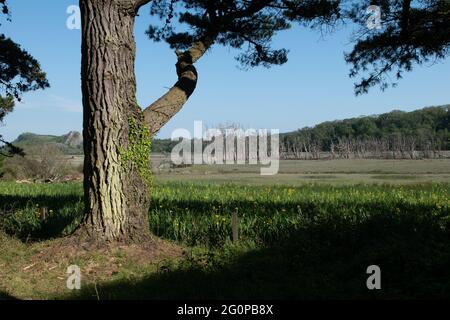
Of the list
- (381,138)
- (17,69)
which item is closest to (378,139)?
(381,138)

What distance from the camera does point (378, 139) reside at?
75.0 meters

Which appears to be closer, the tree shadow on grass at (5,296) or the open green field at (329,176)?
the tree shadow on grass at (5,296)

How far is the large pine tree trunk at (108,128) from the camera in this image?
8.40 meters

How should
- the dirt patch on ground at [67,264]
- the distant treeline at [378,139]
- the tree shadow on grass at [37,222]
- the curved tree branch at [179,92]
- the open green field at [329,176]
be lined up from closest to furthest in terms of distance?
the dirt patch on ground at [67,264] → the curved tree branch at [179,92] → the tree shadow on grass at [37,222] → the open green field at [329,176] → the distant treeline at [378,139]

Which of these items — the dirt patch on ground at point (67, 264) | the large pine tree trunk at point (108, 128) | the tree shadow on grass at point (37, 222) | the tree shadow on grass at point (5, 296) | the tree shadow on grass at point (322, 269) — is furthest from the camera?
the tree shadow on grass at point (37, 222)

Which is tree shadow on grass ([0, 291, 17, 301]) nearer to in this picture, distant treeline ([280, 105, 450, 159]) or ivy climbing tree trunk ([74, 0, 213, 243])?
ivy climbing tree trunk ([74, 0, 213, 243])

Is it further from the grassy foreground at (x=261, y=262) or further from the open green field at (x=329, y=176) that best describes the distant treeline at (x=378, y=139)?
the grassy foreground at (x=261, y=262)

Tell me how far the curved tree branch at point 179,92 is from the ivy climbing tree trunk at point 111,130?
66 cm

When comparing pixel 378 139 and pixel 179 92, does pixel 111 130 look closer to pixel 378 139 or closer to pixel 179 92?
pixel 179 92

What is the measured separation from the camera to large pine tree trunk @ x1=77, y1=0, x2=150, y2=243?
840 cm

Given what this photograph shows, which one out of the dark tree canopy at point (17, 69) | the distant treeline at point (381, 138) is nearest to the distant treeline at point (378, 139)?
the distant treeline at point (381, 138)

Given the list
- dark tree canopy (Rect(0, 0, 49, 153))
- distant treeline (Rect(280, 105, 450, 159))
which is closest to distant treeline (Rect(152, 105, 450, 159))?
distant treeline (Rect(280, 105, 450, 159))

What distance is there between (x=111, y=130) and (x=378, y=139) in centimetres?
7151
